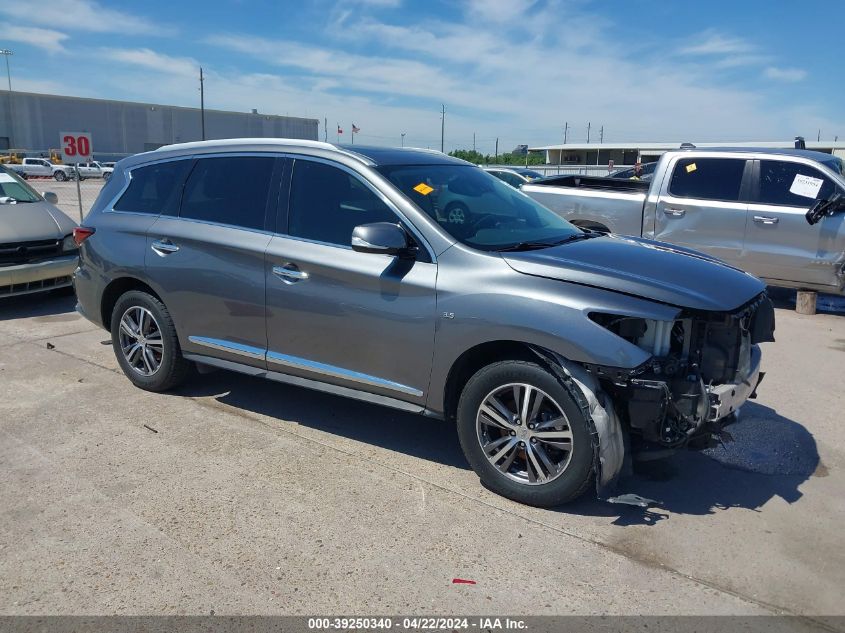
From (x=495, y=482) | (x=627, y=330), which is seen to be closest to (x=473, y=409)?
(x=495, y=482)

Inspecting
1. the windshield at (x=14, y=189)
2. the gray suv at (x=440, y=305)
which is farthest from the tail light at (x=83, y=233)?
the windshield at (x=14, y=189)

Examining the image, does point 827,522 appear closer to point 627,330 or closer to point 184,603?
point 627,330

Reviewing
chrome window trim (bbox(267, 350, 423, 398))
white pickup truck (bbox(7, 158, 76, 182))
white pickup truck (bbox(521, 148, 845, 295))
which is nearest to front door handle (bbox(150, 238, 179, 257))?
chrome window trim (bbox(267, 350, 423, 398))

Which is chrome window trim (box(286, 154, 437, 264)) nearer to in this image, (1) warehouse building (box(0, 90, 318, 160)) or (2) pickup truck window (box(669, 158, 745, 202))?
(2) pickup truck window (box(669, 158, 745, 202))

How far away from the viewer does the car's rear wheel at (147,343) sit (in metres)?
5.14

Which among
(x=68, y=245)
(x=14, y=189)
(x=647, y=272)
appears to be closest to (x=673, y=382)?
(x=647, y=272)

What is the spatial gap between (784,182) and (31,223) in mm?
8931

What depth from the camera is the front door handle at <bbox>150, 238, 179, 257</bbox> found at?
498 cm

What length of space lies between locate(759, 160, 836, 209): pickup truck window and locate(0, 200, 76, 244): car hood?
843 cm

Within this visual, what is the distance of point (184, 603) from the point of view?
288cm

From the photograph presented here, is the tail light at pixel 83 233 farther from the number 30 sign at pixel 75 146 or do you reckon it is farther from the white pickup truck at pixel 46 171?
the white pickup truck at pixel 46 171

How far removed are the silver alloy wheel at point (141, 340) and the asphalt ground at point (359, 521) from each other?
0.87 feet

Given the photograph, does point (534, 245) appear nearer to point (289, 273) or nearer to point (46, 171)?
point (289, 273)

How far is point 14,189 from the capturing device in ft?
A: 29.5
